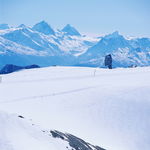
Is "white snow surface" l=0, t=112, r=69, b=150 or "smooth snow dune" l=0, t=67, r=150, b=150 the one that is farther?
"smooth snow dune" l=0, t=67, r=150, b=150

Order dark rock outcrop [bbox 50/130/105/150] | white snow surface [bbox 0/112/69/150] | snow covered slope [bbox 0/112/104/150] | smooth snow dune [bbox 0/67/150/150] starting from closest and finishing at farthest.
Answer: white snow surface [bbox 0/112/69/150]
snow covered slope [bbox 0/112/104/150]
dark rock outcrop [bbox 50/130/105/150]
smooth snow dune [bbox 0/67/150/150]

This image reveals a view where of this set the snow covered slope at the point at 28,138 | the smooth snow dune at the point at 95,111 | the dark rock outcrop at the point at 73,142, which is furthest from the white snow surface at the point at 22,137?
the smooth snow dune at the point at 95,111

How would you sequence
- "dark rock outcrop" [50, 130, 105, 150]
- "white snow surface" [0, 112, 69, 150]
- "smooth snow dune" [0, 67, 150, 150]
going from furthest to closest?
"smooth snow dune" [0, 67, 150, 150] < "dark rock outcrop" [50, 130, 105, 150] < "white snow surface" [0, 112, 69, 150]

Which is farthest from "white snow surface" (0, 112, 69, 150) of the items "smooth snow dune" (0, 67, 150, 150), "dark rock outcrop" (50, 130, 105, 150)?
"smooth snow dune" (0, 67, 150, 150)

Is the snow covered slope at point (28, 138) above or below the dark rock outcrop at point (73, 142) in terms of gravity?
above

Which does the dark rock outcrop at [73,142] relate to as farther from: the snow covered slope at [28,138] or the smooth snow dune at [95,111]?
the smooth snow dune at [95,111]

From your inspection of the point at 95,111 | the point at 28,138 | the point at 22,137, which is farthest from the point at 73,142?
the point at 95,111

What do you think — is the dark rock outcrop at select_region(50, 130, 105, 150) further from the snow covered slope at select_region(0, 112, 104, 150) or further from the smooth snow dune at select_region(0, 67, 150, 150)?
the smooth snow dune at select_region(0, 67, 150, 150)

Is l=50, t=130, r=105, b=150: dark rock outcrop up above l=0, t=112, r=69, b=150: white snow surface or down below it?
below

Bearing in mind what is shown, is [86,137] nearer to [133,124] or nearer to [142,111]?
[133,124]

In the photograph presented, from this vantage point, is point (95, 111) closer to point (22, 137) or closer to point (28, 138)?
point (28, 138)

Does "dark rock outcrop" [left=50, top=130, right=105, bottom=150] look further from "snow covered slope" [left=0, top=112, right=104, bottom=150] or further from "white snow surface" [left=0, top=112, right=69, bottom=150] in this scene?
"white snow surface" [left=0, top=112, right=69, bottom=150]

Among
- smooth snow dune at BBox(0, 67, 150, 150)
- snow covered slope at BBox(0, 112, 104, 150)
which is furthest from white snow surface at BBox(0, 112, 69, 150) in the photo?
smooth snow dune at BBox(0, 67, 150, 150)

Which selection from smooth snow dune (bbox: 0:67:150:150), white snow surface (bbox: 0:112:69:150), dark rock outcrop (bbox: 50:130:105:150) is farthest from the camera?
smooth snow dune (bbox: 0:67:150:150)
